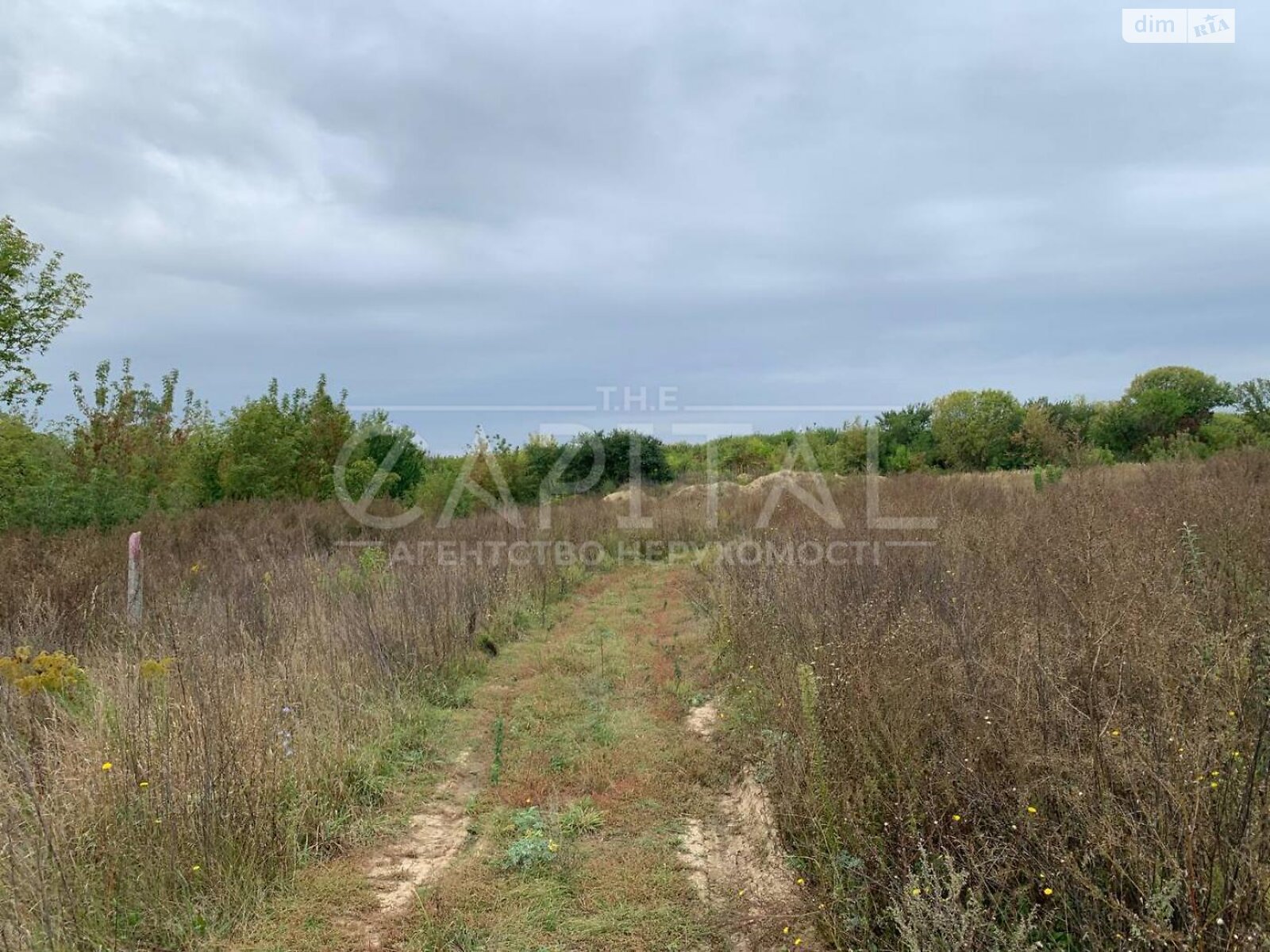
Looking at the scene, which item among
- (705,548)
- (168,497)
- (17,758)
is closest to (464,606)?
(17,758)

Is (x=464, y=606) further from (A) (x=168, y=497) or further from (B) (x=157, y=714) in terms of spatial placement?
(A) (x=168, y=497)

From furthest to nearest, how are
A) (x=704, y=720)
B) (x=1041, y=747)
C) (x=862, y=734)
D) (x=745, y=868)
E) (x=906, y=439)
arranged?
(x=906, y=439), (x=704, y=720), (x=745, y=868), (x=862, y=734), (x=1041, y=747)

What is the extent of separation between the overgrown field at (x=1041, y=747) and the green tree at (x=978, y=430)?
20686 mm

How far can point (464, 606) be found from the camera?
274 inches

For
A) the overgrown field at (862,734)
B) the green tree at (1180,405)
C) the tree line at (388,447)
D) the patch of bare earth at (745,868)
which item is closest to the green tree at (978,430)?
the tree line at (388,447)

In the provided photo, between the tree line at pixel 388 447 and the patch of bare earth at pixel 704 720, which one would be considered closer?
the patch of bare earth at pixel 704 720

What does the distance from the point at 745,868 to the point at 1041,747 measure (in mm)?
1421

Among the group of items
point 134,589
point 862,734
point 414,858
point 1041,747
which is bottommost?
point 414,858

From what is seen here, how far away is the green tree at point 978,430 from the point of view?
81.1 feet

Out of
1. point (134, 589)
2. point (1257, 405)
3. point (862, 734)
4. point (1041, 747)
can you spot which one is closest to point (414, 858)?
point (862, 734)

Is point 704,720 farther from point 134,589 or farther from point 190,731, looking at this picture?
point 134,589

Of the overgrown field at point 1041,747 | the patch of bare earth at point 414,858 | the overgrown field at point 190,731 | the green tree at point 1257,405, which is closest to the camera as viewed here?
the overgrown field at point 1041,747

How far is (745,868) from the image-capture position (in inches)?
120

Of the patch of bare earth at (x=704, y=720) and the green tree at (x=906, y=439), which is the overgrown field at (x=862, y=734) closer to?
the patch of bare earth at (x=704, y=720)
